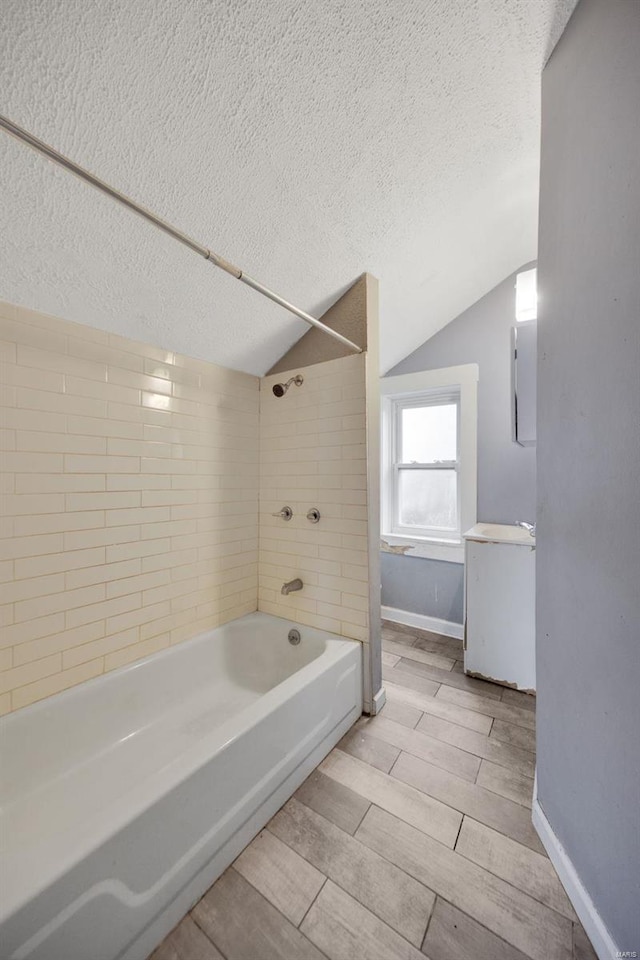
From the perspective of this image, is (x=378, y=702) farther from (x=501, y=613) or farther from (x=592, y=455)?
(x=592, y=455)

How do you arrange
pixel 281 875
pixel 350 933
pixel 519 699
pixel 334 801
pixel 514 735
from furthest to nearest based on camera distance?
1. pixel 519 699
2. pixel 514 735
3. pixel 334 801
4. pixel 281 875
5. pixel 350 933

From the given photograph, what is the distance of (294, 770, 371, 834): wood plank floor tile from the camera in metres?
1.22

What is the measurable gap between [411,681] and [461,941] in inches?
45.6

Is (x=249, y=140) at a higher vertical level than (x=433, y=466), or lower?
higher

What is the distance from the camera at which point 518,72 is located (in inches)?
43.3

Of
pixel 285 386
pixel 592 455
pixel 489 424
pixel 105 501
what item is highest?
pixel 285 386

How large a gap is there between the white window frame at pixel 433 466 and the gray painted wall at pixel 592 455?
1.33 meters

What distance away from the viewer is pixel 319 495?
189 cm

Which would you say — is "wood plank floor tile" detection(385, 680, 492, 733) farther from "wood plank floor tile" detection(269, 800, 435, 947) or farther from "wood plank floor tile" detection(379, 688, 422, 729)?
"wood plank floor tile" detection(269, 800, 435, 947)

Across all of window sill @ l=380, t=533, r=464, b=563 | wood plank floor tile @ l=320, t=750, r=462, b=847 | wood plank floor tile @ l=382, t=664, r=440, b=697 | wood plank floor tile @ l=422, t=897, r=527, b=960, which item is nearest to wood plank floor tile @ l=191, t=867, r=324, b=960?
wood plank floor tile @ l=422, t=897, r=527, b=960

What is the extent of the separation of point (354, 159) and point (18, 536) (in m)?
1.81

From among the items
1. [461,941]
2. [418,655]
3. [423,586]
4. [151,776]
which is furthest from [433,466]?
[151,776]

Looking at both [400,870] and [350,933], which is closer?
[350,933]

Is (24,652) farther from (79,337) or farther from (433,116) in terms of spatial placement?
(433,116)
